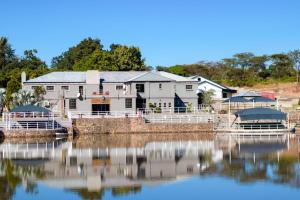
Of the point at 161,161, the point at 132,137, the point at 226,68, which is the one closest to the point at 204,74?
the point at 226,68

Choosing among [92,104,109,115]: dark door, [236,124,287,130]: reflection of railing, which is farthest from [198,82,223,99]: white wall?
[236,124,287,130]: reflection of railing

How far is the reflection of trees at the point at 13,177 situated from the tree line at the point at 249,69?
71437 mm

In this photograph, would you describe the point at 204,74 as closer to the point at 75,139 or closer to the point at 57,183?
the point at 75,139

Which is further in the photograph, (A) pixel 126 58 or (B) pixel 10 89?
(A) pixel 126 58

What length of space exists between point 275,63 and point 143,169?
84.3m

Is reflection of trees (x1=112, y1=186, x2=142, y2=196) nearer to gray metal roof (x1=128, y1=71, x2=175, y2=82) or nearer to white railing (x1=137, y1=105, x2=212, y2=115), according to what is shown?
white railing (x1=137, y1=105, x2=212, y2=115)

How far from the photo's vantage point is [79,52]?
4149 inches

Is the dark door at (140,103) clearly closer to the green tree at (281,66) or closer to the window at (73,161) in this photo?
the window at (73,161)

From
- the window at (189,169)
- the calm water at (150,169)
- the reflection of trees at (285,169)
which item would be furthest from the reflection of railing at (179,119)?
the window at (189,169)

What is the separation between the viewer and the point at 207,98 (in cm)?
7138

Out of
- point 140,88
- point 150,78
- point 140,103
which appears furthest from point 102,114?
point 150,78

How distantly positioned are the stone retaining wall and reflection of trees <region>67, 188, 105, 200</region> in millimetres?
30634

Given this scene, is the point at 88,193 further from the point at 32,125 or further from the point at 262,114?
the point at 262,114

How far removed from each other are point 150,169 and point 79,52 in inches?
2993
